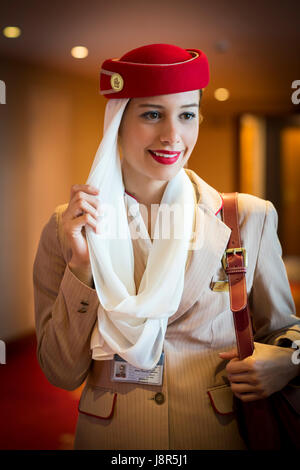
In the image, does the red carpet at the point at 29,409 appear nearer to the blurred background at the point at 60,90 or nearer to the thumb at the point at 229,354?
the blurred background at the point at 60,90

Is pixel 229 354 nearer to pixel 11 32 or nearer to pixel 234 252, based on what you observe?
pixel 234 252

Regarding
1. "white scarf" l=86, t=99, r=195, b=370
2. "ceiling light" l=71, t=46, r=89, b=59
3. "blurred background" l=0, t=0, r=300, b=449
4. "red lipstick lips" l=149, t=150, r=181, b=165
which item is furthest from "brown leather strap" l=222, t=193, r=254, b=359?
"ceiling light" l=71, t=46, r=89, b=59

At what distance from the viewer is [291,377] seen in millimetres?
1233

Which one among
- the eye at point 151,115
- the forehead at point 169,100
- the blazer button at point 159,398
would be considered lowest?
the blazer button at point 159,398

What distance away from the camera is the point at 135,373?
1271 mm

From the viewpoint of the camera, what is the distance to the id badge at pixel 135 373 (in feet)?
4.14

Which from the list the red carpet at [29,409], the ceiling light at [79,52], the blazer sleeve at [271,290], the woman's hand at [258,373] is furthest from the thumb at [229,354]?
the ceiling light at [79,52]

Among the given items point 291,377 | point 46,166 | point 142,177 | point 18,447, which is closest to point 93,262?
point 142,177

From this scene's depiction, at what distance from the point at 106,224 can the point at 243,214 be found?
0.38 m

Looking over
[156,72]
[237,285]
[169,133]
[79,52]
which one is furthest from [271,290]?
[79,52]

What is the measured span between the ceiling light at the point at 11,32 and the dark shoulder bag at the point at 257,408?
1.39m

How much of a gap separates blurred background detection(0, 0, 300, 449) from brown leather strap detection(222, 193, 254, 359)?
0.73 metres

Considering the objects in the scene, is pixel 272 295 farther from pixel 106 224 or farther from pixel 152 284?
pixel 106 224

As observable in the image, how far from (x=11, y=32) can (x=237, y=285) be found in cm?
150
